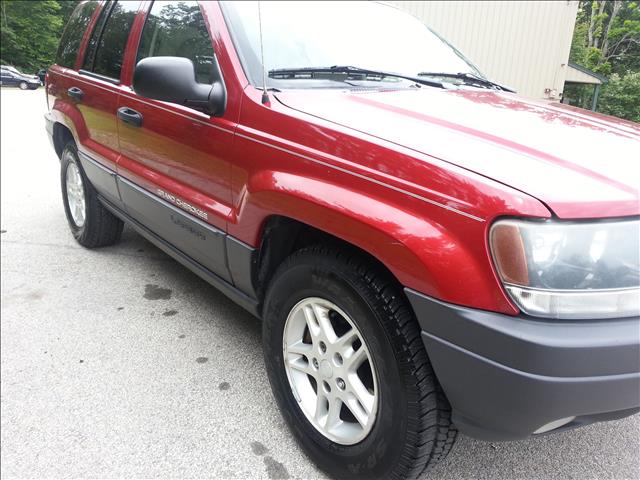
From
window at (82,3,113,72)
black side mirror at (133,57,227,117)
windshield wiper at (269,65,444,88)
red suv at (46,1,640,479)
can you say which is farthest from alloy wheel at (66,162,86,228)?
windshield wiper at (269,65,444,88)

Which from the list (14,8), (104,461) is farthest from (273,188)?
(14,8)

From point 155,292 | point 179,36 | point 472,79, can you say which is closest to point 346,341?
point 472,79

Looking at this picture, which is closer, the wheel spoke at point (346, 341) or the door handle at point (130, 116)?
the wheel spoke at point (346, 341)

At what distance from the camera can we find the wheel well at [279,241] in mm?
1879

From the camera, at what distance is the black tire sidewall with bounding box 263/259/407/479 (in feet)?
5.02

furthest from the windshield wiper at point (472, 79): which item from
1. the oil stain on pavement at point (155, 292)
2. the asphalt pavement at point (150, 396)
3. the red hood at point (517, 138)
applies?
the oil stain on pavement at point (155, 292)

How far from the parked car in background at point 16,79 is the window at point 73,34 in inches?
15.4

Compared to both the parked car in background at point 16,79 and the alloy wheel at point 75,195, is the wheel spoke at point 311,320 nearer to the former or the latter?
the parked car in background at point 16,79

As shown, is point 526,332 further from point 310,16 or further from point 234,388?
point 310,16

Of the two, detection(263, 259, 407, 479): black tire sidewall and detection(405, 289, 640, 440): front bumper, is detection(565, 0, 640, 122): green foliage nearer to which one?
detection(405, 289, 640, 440): front bumper

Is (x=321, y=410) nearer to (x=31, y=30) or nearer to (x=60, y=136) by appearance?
(x=31, y=30)

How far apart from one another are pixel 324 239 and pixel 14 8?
2.66m

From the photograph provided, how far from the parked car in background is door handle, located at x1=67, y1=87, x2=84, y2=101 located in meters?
0.22

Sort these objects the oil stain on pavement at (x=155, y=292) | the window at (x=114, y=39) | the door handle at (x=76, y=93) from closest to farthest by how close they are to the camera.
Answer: the window at (x=114, y=39), the oil stain on pavement at (x=155, y=292), the door handle at (x=76, y=93)
